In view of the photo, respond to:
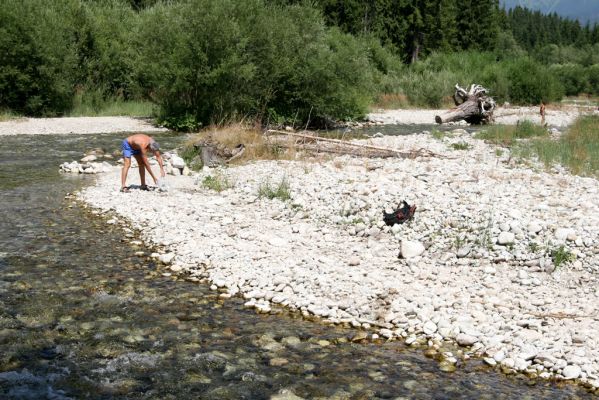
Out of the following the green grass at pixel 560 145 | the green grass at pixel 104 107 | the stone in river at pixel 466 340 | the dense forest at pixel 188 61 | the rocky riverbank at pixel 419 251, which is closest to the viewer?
the stone in river at pixel 466 340

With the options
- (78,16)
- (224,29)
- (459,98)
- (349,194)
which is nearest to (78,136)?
(224,29)

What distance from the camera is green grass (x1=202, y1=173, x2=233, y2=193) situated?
45.2 feet

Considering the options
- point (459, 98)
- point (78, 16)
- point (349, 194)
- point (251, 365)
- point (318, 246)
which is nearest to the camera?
point (251, 365)

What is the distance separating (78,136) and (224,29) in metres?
8.47

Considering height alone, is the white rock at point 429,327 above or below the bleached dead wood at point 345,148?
below

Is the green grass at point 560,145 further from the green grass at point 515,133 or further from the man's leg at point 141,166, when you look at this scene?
the man's leg at point 141,166

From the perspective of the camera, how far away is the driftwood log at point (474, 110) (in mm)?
32062

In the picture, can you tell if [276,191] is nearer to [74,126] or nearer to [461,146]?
[461,146]

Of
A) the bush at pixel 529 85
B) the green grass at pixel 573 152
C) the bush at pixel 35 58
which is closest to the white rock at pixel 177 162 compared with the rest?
the green grass at pixel 573 152

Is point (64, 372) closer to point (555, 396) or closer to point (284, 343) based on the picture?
point (284, 343)

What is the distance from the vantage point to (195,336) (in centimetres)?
660

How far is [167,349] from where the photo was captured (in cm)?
624

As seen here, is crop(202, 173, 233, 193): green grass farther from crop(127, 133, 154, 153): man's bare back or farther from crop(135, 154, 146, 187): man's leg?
crop(127, 133, 154, 153): man's bare back

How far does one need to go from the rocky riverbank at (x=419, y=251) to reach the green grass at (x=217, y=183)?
6.4 inches
